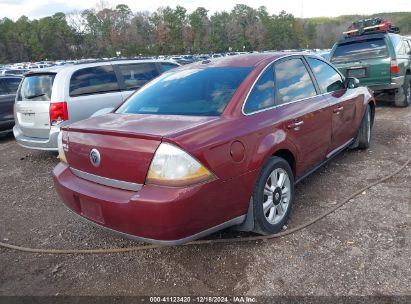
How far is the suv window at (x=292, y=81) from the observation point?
3.71 meters

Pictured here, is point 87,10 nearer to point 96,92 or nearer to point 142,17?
point 142,17

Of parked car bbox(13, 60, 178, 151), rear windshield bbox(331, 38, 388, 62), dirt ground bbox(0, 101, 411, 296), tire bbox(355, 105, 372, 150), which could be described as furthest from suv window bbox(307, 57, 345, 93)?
rear windshield bbox(331, 38, 388, 62)

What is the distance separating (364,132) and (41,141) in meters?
4.94

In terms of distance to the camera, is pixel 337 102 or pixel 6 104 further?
pixel 6 104

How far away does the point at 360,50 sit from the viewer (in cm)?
922

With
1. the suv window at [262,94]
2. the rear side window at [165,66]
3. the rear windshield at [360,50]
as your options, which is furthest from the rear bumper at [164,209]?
the rear windshield at [360,50]

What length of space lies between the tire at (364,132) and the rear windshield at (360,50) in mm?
3817

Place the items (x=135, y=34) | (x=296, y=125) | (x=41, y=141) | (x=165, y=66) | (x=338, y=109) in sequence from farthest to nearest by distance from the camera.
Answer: (x=135, y=34) < (x=165, y=66) < (x=41, y=141) < (x=338, y=109) < (x=296, y=125)

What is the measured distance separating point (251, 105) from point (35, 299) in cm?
223

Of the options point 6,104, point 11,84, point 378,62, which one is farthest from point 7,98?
point 378,62

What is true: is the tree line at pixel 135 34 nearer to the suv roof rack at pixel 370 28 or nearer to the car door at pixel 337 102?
the suv roof rack at pixel 370 28

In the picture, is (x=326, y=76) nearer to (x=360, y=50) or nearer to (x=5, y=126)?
(x=360, y=50)

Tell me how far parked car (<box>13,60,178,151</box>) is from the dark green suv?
17.7 ft

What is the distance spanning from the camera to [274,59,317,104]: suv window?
12.2 ft
